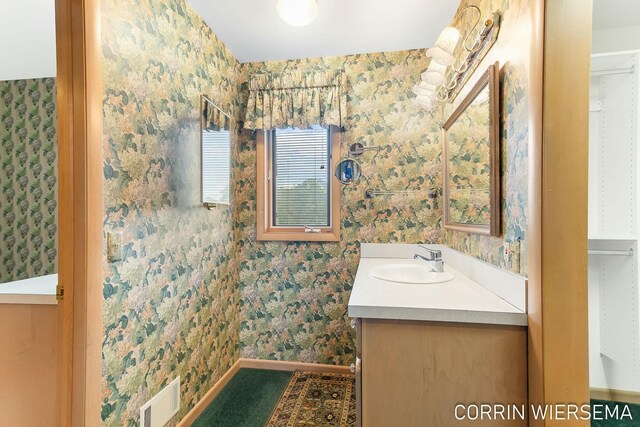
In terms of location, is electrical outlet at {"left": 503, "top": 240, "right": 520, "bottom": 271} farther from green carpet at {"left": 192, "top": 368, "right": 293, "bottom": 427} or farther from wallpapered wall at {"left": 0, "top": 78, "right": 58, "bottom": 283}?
wallpapered wall at {"left": 0, "top": 78, "right": 58, "bottom": 283}

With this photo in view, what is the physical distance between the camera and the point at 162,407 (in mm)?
1476

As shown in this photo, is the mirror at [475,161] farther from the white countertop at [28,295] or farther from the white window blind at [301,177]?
the white countertop at [28,295]

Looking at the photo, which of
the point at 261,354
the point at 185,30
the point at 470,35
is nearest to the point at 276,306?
the point at 261,354

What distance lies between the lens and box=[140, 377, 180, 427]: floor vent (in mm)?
1376

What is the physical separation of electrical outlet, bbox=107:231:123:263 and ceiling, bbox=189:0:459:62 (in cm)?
144

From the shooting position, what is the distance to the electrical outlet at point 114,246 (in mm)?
1184

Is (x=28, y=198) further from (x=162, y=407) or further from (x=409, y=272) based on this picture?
(x=409, y=272)

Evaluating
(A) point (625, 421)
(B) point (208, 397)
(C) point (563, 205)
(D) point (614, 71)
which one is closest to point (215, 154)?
(B) point (208, 397)

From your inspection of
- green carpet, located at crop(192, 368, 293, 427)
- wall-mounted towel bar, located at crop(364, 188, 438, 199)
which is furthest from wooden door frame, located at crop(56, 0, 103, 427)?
wall-mounted towel bar, located at crop(364, 188, 438, 199)

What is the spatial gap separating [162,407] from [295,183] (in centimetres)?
168

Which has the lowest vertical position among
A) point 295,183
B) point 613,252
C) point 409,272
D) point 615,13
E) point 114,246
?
point 409,272

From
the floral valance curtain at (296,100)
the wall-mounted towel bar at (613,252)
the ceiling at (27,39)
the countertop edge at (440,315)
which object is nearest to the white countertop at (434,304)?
the countertop edge at (440,315)

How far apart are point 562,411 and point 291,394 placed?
5.15 ft

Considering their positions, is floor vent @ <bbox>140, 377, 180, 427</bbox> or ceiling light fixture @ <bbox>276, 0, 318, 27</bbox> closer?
floor vent @ <bbox>140, 377, 180, 427</bbox>
